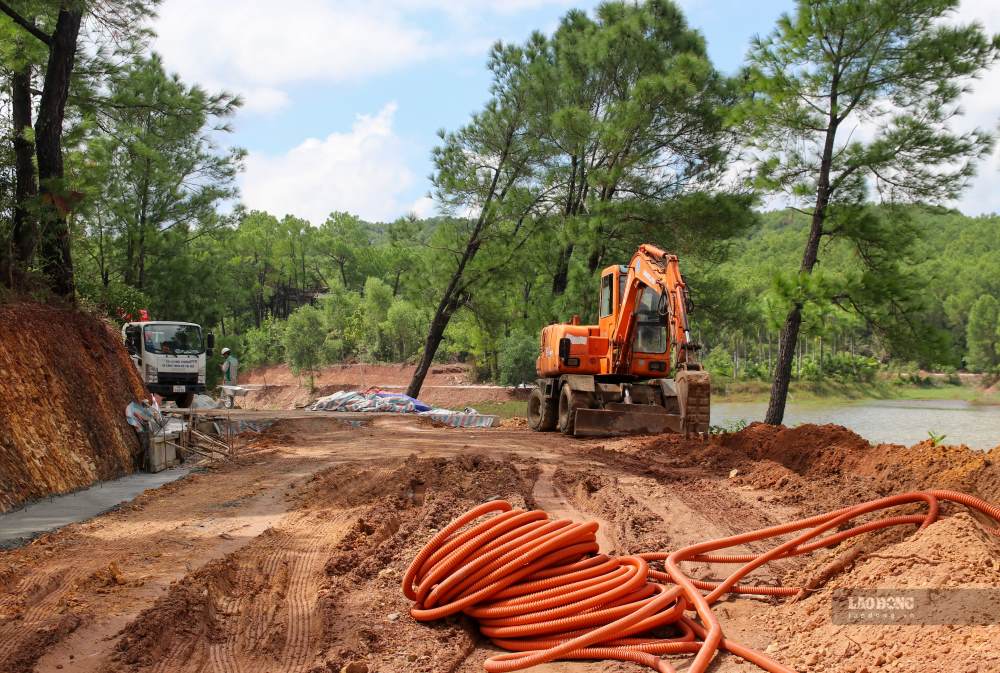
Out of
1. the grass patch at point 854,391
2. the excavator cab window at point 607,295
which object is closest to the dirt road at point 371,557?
the excavator cab window at point 607,295

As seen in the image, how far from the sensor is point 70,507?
855 cm

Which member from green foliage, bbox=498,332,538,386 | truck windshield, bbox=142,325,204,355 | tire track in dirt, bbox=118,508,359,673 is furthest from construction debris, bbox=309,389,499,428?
tire track in dirt, bbox=118,508,359,673

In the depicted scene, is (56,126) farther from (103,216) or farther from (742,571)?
(103,216)

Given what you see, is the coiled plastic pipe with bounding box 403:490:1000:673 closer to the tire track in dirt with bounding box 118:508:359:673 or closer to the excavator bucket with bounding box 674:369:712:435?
the tire track in dirt with bounding box 118:508:359:673

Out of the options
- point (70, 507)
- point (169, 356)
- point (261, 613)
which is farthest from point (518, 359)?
point (261, 613)

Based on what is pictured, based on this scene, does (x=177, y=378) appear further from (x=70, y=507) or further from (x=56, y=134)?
(x=70, y=507)

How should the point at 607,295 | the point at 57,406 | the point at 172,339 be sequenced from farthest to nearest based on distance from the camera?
the point at 172,339 → the point at 607,295 → the point at 57,406

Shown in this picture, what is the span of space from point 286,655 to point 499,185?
2198 cm

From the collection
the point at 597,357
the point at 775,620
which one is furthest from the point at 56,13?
the point at 775,620

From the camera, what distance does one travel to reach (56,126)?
1309 centimetres

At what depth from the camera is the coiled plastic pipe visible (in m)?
4.52

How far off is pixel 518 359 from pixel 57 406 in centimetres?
2666

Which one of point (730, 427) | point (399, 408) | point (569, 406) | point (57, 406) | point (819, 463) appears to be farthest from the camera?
point (399, 408)

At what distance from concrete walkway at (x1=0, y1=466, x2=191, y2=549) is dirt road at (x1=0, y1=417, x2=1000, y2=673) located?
246 millimetres
